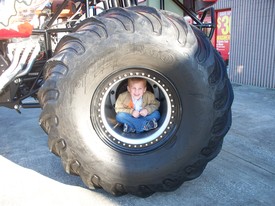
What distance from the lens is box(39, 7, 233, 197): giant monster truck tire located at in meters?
2.22

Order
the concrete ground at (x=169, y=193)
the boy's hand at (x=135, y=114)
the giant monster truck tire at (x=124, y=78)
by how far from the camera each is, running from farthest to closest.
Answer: the boy's hand at (x=135, y=114) < the concrete ground at (x=169, y=193) < the giant monster truck tire at (x=124, y=78)

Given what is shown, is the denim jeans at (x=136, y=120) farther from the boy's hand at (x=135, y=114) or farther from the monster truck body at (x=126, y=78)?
the monster truck body at (x=126, y=78)

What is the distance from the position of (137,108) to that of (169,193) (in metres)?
0.78

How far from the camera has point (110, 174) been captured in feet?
7.86

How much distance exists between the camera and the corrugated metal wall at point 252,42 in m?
7.58

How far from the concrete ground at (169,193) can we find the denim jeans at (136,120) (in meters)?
0.58

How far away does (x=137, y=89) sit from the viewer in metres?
2.81

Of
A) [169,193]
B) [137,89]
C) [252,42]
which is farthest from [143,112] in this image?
[252,42]

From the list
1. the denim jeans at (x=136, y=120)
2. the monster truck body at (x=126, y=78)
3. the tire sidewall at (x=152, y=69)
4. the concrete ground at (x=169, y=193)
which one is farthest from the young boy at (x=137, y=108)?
the concrete ground at (x=169, y=193)

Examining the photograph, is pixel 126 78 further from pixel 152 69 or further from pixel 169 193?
pixel 169 193

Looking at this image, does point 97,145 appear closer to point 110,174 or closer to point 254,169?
point 110,174

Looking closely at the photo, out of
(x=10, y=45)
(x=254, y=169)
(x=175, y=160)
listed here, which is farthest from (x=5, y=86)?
(x=254, y=169)

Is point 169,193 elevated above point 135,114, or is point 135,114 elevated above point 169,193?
point 135,114

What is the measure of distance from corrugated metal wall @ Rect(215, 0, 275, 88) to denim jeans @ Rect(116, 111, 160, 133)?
18.8 feet
